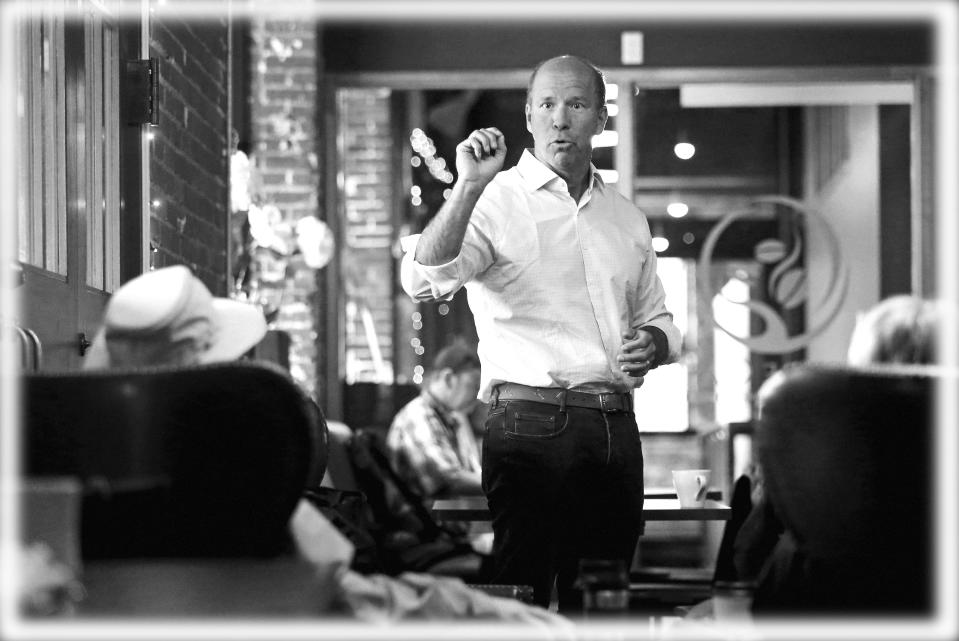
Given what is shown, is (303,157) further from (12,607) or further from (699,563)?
(12,607)

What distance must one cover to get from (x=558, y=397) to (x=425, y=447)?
2713 mm

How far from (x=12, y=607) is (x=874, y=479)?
974 millimetres

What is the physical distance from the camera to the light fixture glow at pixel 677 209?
6289mm

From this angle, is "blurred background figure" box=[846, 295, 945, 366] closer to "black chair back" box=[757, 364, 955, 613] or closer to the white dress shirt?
"black chair back" box=[757, 364, 955, 613]

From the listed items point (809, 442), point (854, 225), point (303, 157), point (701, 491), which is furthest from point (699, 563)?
point (809, 442)

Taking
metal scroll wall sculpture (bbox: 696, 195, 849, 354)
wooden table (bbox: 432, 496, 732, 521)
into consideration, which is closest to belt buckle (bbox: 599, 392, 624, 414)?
wooden table (bbox: 432, 496, 732, 521)

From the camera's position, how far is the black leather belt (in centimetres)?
263

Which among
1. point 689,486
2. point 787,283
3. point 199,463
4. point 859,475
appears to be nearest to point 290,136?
point 787,283

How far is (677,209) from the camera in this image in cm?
630

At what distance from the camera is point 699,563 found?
7.49 m

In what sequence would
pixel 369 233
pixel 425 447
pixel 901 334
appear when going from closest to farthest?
pixel 901 334 < pixel 425 447 < pixel 369 233

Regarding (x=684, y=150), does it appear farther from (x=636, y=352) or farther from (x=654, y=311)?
(x=636, y=352)

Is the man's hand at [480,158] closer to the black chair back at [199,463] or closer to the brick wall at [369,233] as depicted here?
the black chair back at [199,463]

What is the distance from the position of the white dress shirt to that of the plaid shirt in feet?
8.30
